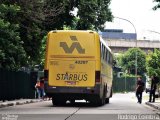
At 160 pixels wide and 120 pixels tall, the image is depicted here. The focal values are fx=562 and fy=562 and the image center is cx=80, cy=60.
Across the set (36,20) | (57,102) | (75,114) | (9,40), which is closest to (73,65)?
(57,102)

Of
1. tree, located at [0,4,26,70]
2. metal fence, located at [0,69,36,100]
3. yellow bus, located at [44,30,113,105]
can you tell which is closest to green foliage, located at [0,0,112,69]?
tree, located at [0,4,26,70]

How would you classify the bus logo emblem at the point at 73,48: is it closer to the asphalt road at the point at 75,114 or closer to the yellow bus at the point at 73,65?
the yellow bus at the point at 73,65

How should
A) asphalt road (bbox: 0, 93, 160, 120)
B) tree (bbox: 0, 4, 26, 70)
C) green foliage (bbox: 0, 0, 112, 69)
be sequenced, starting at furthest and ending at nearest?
green foliage (bbox: 0, 0, 112, 69) → tree (bbox: 0, 4, 26, 70) → asphalt road (bbox: 0, 93, 160, 120)

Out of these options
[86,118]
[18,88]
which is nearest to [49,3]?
[18,88]

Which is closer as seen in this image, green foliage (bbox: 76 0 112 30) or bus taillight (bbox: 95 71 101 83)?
bus taillight (bbox: 95 71 101 83)

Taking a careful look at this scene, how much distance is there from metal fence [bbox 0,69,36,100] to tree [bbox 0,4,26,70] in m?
2.48

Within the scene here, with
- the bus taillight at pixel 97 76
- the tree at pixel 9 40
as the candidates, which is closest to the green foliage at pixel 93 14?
the tree at pixel 9 40

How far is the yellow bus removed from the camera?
2736 cm

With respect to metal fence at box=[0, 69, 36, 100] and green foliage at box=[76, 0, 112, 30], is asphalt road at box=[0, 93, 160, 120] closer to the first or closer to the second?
metal fence at box=[0, 69, 36, 100]

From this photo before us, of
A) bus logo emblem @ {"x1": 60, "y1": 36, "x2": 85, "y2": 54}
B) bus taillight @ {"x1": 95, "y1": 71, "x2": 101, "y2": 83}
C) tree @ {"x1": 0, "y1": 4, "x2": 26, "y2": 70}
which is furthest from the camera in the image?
bus logo emblem @ {"x1": 60, "y1": 36, "x2": 85, "y2": 54}

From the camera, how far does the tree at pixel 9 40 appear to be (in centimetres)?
2644

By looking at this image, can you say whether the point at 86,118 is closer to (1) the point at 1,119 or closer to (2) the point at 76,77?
(1) the point at 1,119

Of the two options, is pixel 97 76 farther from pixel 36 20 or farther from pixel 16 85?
pixel 16 85

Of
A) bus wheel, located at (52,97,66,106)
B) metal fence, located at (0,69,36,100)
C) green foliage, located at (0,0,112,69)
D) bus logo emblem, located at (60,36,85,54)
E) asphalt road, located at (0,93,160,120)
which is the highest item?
green foliage, located at (0,0,112,69)
